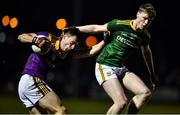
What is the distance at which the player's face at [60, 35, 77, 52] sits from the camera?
34.4ft

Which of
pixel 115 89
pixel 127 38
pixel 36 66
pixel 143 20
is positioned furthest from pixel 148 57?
pixel 36 66

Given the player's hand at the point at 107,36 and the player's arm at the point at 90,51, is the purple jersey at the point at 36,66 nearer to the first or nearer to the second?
the player's arm at the point at 90,51

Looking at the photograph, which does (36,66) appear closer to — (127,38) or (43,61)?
(43,61)

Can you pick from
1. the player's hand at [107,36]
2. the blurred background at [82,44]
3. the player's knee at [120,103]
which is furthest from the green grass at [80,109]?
the player's knee at [120,103]

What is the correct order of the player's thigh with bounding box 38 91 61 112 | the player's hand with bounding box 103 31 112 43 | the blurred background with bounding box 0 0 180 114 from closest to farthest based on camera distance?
the player's thigh with bounding box 38 91 61 112
the player's hand with bounding box 103 31 112 43
the blurred background with bounding box 0 0 180 114

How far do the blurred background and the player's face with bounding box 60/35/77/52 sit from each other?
517 inches

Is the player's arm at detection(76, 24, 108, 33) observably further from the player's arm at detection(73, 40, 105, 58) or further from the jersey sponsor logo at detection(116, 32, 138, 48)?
the player's arm at detection(73, 40, 105, 58)

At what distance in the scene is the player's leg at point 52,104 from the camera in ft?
33.6

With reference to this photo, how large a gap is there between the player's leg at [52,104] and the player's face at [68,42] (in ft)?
2.62

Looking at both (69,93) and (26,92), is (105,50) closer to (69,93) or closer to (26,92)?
(26,92)

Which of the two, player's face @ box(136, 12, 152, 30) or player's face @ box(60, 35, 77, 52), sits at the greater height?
player's face @ box(136, 12, 152, 30)

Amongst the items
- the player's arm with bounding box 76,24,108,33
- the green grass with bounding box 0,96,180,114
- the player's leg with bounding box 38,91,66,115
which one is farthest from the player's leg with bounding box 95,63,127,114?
the green grass with bounding box 0,96,180,114

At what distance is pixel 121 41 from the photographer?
10.9 metres

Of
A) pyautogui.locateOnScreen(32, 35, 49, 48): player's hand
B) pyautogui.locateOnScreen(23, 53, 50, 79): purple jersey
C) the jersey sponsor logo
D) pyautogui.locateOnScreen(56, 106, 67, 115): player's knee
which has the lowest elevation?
pyautogui.locateOnScreen(56, 106, 67, 115): player's knee
